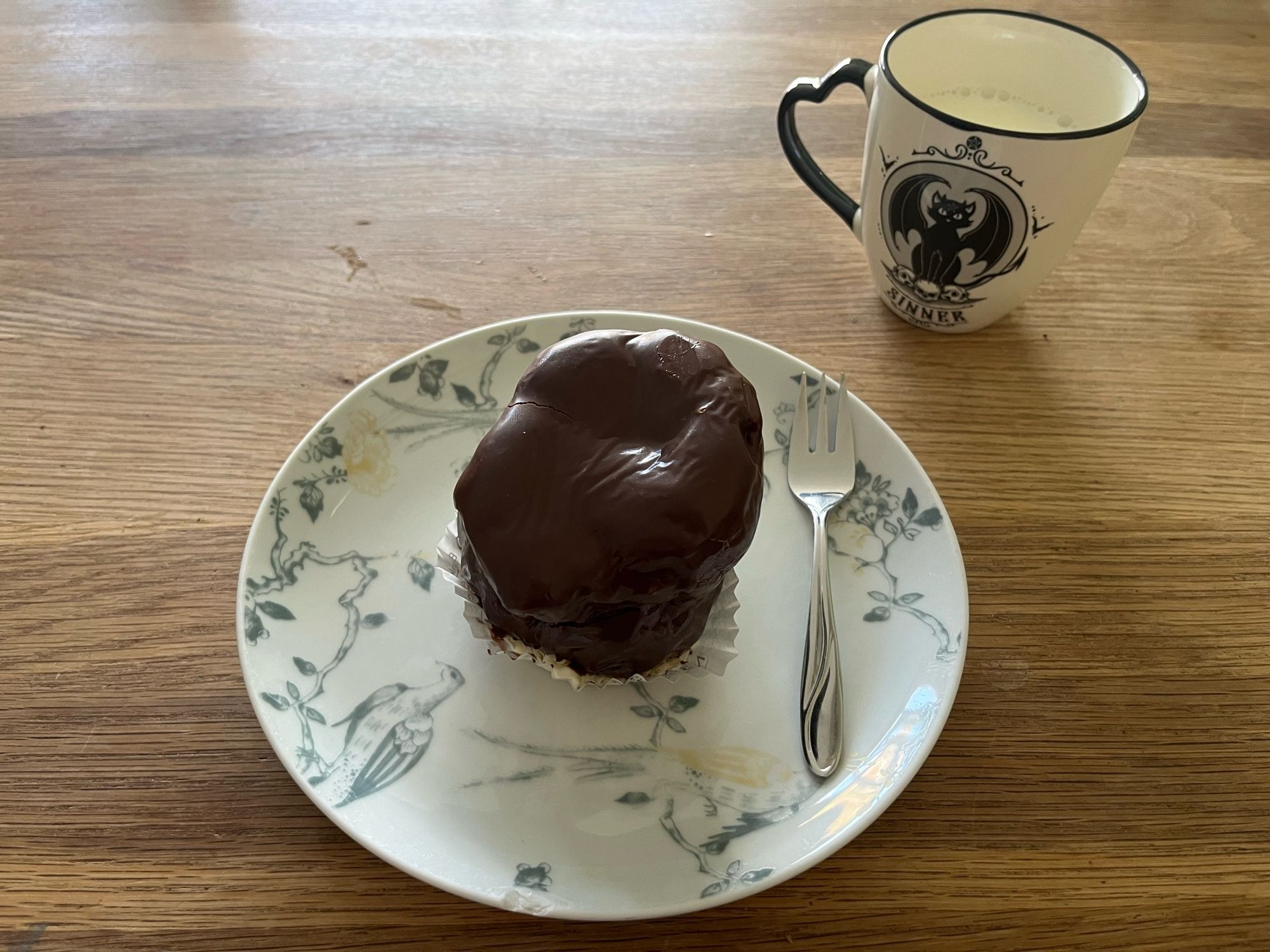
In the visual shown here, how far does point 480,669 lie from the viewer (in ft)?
2.92

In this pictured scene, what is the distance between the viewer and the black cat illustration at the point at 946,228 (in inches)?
41.6

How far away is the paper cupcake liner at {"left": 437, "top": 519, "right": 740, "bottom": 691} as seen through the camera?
87 centimetres

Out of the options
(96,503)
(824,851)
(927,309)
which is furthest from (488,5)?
(824,851)

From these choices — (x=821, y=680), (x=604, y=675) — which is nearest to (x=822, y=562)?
(x=821, y=680)

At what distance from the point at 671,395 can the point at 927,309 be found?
524 mm

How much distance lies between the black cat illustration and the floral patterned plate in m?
0.23

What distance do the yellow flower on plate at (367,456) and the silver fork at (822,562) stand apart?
440 mm

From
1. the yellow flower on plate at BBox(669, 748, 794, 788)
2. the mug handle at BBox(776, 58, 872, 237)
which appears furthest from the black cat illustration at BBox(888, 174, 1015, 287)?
the yellow flower on plate at BBox(669, 748, 794, 788)

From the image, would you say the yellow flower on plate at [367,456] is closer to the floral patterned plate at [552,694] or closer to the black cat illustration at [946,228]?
the floral patterned plate at [552,694]

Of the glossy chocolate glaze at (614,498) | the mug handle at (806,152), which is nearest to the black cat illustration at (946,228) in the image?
the mug handle at (806,152)

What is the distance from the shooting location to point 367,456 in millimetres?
1006

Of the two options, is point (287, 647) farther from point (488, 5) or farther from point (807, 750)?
point (488, 5)

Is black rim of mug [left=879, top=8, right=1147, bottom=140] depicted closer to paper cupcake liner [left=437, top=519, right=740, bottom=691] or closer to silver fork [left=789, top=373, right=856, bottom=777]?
silver fork [left=789, top=373, right=856, bottom=777]

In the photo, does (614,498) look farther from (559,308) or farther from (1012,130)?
(1012,130)
